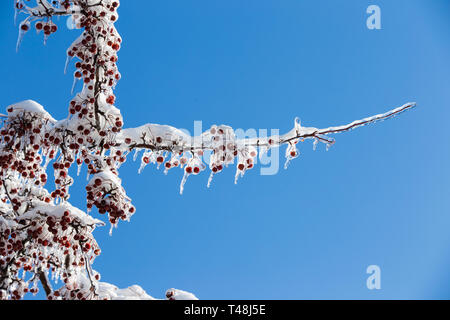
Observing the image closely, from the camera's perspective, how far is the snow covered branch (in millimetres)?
5840

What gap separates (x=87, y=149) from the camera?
637 cm

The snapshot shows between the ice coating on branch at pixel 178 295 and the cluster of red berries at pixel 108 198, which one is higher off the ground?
the cluster of red berries at pixel 108 198

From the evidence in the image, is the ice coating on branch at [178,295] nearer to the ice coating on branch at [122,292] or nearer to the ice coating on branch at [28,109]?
the ice coating on branch at [122,292]

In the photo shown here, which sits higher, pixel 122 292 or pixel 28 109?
pixel 28 109

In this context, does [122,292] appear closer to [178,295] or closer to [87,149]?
[178,295]

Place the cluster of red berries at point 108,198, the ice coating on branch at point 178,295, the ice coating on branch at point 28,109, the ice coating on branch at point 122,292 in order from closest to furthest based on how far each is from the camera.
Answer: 1. the cluster of red berries at point 108,198
2. the ice coating on branch at point 178,295
3. the ice coating on branch at point 122,292
4. the ice coating on branch at point 28,109

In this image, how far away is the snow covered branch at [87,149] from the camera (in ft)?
19.2

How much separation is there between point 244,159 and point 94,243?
246cm

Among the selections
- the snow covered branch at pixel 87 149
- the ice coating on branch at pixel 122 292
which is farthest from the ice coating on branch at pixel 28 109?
the ice coating on branch at pixel 122 292

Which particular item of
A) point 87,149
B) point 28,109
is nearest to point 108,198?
point 87,149

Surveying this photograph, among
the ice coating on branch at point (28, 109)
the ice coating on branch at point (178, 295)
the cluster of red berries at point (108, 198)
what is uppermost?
the ice coating on branch at point (28, 109)

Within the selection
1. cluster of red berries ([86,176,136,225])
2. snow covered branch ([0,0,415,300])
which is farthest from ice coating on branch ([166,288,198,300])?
cluster of red berries ([86,176,136,225])

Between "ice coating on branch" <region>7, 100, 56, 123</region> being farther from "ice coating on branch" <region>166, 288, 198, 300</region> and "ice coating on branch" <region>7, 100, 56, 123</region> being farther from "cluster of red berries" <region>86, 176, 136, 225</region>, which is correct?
"ice coating on branch" <region>166, 288, 198, 300</region>
